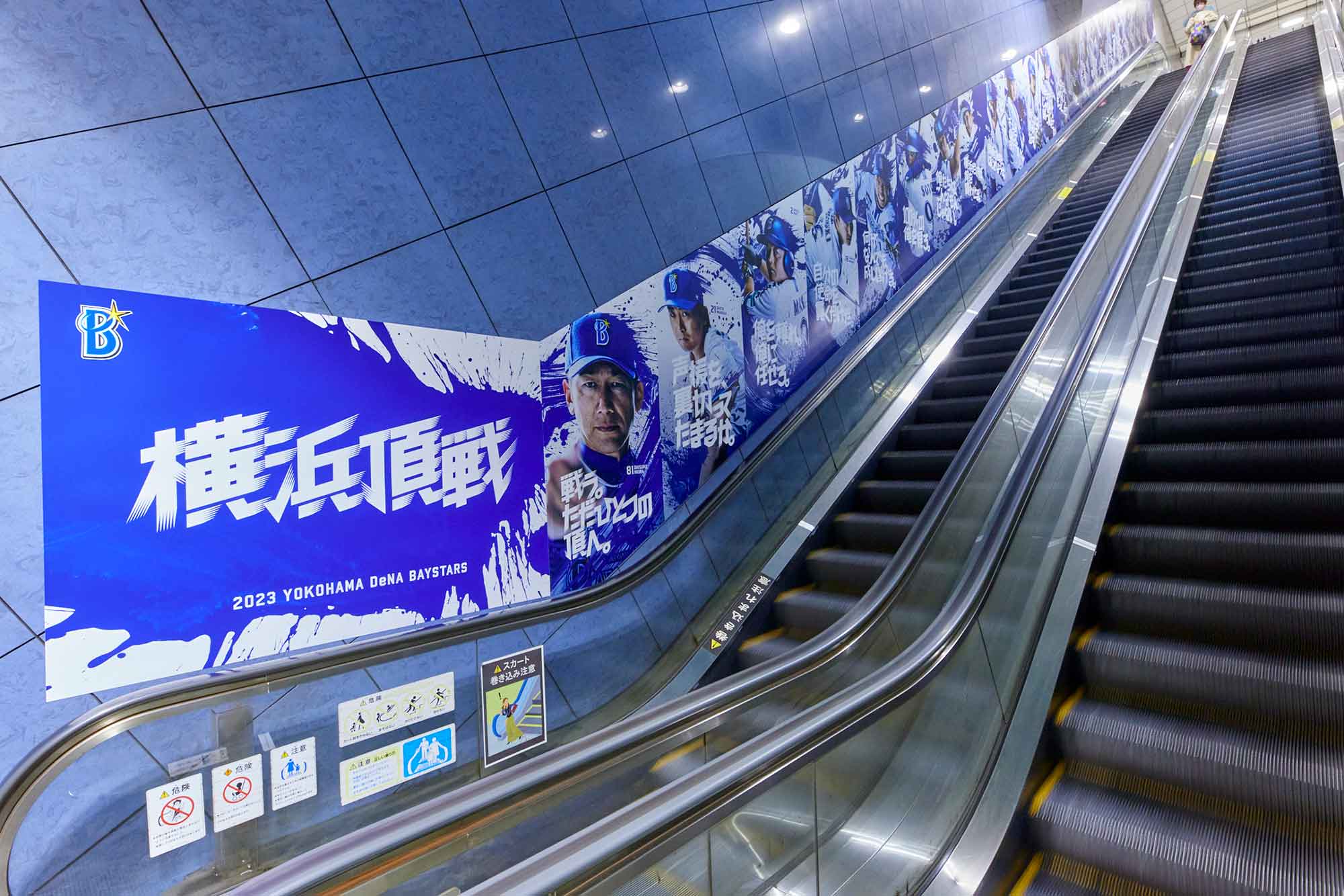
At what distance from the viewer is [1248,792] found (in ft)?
6.33

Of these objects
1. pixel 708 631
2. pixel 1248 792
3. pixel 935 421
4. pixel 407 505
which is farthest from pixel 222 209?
pixel 935 421

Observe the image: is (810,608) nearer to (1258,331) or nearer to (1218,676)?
(1218,676)

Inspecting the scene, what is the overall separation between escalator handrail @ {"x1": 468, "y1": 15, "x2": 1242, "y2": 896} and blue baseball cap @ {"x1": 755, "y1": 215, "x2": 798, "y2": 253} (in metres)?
2.63

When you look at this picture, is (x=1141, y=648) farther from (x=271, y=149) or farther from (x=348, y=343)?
(x=271, y=149)

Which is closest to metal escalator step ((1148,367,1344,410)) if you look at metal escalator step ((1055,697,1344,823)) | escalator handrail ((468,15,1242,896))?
escalator handrail ((468,15,1242,896))

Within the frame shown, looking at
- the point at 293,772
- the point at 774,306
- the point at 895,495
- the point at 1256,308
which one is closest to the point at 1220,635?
the point at 895,495

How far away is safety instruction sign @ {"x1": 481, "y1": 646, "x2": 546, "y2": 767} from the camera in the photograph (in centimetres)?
321

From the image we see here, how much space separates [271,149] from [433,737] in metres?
2.51

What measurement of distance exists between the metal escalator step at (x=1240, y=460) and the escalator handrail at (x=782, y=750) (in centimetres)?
56

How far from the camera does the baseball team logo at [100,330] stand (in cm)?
247

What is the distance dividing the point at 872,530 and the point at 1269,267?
2.99 m

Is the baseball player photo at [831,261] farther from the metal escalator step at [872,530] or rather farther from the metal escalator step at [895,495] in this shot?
the metal escalator step at [872,530]

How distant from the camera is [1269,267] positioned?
14.7 feet

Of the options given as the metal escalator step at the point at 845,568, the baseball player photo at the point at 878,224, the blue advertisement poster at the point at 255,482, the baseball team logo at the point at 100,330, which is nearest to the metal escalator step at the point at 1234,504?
the metal escalator step at the point at 845,568
